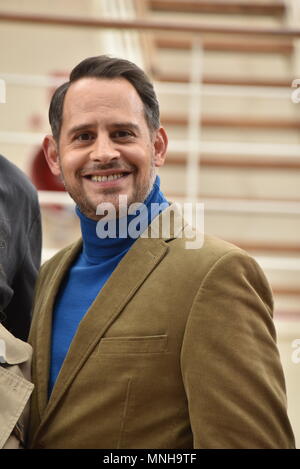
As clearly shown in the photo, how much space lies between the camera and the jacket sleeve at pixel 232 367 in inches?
40.2

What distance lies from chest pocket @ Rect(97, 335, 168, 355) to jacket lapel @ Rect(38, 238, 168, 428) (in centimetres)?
2

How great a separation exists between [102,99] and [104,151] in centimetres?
9

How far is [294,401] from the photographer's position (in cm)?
253

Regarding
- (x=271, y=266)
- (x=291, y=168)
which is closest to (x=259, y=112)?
(x=291, y=168)

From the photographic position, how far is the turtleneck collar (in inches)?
48.4

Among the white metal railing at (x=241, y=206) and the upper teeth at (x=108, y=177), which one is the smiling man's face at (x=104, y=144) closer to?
the upper teeth at (x=108, y=177)

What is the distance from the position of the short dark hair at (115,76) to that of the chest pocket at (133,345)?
406mm

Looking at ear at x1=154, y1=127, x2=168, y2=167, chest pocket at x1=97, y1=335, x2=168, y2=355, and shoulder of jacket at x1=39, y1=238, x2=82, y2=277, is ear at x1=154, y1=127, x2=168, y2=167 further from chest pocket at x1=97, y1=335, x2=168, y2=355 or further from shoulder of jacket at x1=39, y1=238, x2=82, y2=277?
chest pocket at x1=97, y1=335, x2=168, y2=355

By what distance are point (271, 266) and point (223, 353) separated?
5.32ft

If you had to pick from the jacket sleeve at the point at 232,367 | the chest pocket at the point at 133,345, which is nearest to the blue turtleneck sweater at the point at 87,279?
the chest pocket at the point at 133,345

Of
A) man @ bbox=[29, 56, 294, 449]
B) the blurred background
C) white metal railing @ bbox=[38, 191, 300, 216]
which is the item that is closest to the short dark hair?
man @ bbox=[29, 56, 294, 449]

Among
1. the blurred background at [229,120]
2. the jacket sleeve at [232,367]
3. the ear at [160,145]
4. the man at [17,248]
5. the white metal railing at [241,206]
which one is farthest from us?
the blurred background at [229,120]

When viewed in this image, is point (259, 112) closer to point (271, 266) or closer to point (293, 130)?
point (293, 130)

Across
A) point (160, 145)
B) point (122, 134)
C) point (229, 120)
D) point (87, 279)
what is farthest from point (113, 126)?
point (229, 120)
